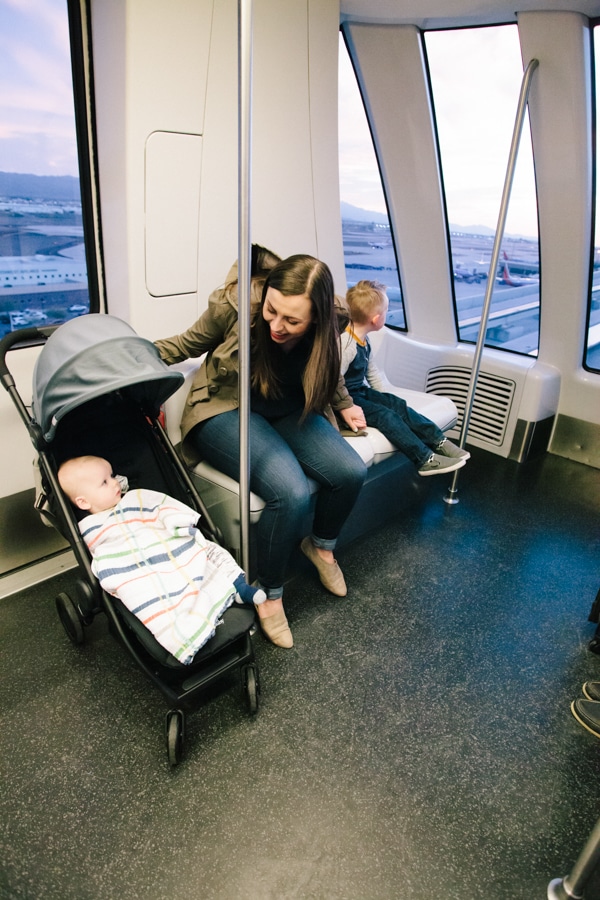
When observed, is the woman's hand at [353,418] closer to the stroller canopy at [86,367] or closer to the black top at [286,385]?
the black top at [286,385]

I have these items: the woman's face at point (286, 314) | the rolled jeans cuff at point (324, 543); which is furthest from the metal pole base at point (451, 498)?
the woman's face at point (286, 314)

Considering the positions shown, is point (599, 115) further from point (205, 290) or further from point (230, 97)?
point (205, 290)

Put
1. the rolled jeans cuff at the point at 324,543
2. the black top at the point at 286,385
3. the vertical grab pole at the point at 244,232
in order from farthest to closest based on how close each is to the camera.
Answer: the rolled jeans cuff at the point at 324,543 < the black top at the point at 286,385 < the vertical grab pole at the point at 244,232

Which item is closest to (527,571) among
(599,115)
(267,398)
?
(267,398)

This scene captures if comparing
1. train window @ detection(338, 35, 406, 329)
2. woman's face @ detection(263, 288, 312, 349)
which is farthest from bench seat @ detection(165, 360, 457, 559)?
train window @ detection(338, 35, 406, 329)

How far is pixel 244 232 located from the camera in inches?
62.7

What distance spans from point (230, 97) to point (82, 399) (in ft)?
5.71

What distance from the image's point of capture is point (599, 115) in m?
3.06

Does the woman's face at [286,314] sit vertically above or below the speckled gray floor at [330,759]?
above

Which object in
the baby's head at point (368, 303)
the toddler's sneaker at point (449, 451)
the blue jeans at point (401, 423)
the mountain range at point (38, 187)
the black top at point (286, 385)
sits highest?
the mountain range at point (38, 187)

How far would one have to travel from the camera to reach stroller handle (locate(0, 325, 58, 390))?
6.25 feet

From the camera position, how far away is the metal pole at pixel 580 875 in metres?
1.29

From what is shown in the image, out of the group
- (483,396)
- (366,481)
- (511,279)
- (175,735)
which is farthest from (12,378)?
(511,279)

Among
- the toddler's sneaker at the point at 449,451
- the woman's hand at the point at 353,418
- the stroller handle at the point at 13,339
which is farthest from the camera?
the toddler's sneaker at the point at 449,451
